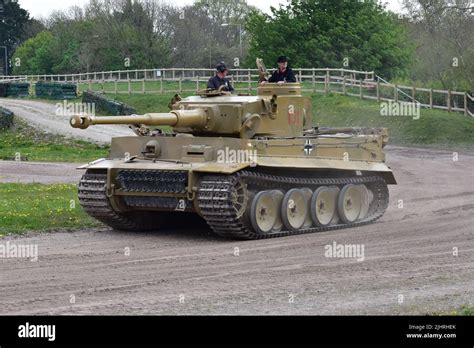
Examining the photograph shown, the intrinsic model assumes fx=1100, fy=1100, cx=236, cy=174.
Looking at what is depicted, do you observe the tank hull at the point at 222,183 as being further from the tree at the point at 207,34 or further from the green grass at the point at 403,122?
the tree at the point at 207,34

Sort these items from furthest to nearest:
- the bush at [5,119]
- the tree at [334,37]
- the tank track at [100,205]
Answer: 1. the tree at [334,37]
2. the bush at [5,119]
3. the tank track at [100,205]

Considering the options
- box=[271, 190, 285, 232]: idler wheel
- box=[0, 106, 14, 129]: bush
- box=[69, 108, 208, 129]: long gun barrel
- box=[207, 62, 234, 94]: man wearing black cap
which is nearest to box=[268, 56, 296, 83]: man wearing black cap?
box=[207, 62, 234, 94]: man wearing black cap

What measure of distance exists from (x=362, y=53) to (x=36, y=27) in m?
49.8

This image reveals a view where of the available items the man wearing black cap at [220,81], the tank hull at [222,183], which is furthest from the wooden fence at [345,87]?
the tank hull at [222,183]

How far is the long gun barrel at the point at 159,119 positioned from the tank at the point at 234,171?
18 mm

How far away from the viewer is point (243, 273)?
580 inches

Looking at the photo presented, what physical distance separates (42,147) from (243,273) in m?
25.7

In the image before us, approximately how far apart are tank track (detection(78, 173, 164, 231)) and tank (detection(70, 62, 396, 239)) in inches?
0.7

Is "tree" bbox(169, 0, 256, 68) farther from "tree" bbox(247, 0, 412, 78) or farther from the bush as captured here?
the bush

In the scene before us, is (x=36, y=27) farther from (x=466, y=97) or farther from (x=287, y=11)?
(x=466, y=97)

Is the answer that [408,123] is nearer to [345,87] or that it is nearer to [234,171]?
[345,87]

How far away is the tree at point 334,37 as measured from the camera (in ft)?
179

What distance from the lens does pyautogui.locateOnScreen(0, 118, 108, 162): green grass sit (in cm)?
3619

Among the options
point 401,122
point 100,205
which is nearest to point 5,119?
point 401,122
